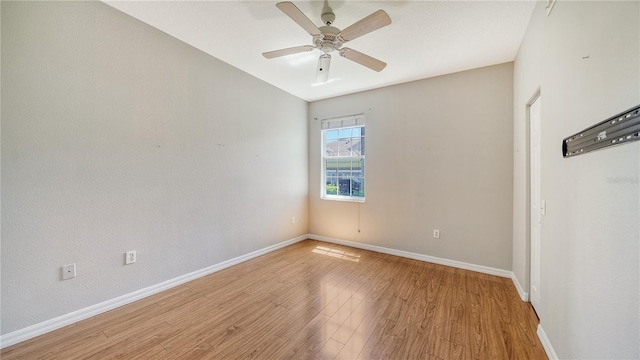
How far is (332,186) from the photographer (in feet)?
15.0

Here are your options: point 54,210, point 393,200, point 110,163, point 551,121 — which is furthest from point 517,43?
point 54,210

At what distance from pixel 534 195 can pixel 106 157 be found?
3999 mm

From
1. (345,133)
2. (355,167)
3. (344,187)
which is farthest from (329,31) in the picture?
(344,187)

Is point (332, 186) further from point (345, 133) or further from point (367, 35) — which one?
point (367, 35)

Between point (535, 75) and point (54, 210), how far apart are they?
13.5 feet

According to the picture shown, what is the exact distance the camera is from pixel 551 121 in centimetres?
165

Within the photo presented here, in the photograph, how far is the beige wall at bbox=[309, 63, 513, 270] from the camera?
299 centimetres

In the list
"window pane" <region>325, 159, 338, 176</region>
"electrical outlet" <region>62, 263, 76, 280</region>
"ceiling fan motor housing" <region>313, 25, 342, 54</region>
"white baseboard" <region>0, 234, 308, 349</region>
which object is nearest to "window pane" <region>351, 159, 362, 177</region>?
"window pane" <region>325, 159, 338, 176</region>

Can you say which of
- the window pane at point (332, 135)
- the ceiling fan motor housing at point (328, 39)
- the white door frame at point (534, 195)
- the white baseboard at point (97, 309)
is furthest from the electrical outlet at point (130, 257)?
the white door frame at point (534, 195)

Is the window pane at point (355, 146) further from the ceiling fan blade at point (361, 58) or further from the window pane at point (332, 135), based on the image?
the ceiling fan blade at point (361, 58)

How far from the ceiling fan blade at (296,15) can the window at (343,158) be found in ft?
7.53

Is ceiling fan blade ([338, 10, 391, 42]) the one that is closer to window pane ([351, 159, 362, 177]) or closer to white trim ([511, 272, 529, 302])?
window pane ([351, 159, 362, 177])

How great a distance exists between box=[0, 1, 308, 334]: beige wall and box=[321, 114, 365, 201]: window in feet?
5.53

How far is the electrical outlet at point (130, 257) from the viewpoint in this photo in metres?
2.28
